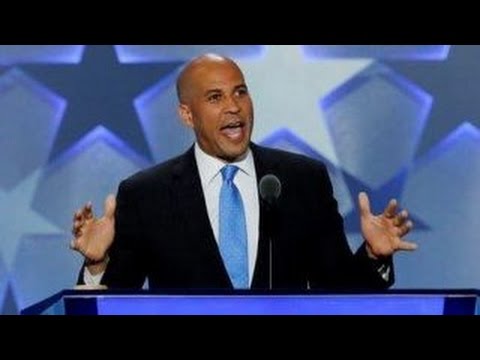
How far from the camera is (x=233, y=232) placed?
3023 millimetres

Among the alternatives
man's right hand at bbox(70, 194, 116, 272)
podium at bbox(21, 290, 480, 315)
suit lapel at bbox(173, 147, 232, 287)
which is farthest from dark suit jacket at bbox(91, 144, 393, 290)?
podium at bbox(21, 290, 480, 315)

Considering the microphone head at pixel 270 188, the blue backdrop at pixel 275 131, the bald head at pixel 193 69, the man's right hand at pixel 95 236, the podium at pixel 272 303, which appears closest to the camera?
the podium at pixel 272 303

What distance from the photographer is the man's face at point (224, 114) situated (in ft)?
10.1

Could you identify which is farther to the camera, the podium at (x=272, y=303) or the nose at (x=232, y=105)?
the nose at (x=232, y=105)

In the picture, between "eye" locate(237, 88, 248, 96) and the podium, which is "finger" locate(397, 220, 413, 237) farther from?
"eye" locate(237, 88, 248, 96)

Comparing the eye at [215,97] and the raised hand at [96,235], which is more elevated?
the eye at [215,97]

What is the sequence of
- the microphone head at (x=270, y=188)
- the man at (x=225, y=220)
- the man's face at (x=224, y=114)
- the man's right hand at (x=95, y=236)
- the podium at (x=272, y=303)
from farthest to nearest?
the man's face at (x=224, y=114)
the man at (x=225, y=220)
the man's right hand at (x=95, y=236)
the microphone head at (x=270, y=188)
the podium at (x=272, y=303)

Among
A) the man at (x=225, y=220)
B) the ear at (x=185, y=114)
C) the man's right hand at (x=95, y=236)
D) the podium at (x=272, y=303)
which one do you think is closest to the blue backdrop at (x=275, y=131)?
the ear at (x=185, y=114)

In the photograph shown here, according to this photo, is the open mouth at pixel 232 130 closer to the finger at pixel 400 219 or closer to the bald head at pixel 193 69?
the bald head at pixel 193 69

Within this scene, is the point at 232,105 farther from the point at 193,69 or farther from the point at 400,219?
the point at 400,219

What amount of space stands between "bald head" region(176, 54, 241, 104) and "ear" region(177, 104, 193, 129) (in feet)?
0.06

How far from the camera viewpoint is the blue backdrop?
3385 millimetres
